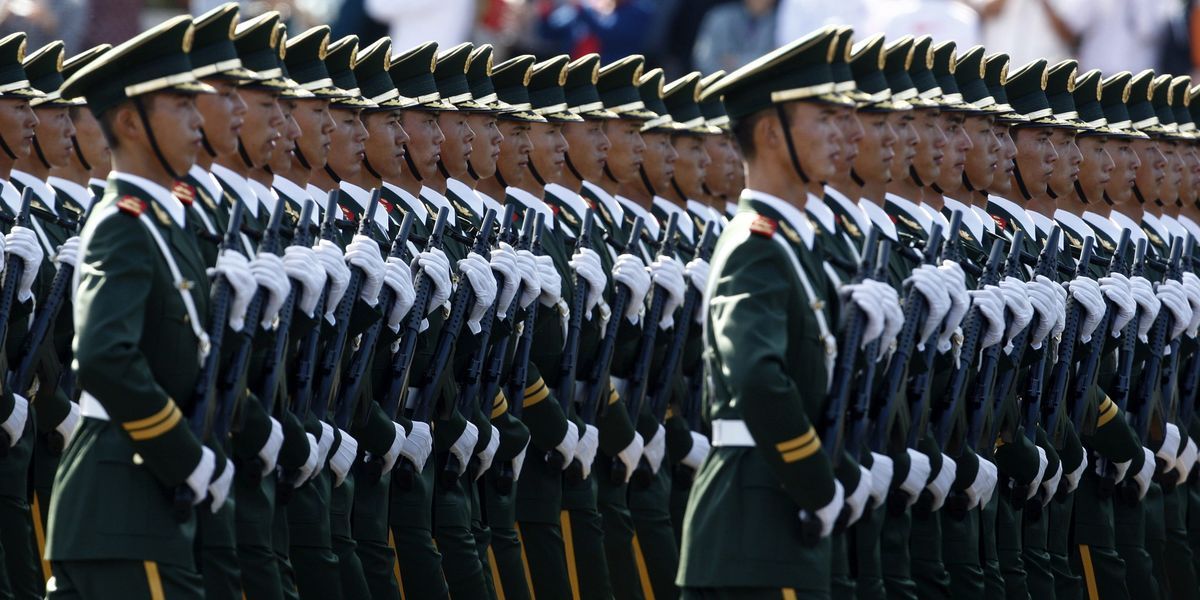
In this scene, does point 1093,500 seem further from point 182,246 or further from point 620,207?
point 182,246

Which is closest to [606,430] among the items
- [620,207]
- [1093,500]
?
[620,207]

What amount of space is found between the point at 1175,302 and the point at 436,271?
3.10 metres

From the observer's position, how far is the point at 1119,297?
928cm

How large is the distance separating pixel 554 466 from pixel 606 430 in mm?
343

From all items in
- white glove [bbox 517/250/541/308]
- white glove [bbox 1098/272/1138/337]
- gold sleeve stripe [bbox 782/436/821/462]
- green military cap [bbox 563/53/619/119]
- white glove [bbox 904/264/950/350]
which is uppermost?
green military cap [bbox 563/53/619/119]

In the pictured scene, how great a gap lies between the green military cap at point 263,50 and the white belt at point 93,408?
1.33m

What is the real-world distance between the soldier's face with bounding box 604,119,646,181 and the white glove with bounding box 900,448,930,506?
312 cm

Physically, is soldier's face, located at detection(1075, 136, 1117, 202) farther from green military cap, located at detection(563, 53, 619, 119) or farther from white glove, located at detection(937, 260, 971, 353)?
white glove, located at detection(937, 260, 971, 353)

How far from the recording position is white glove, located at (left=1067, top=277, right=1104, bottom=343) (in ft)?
29.7

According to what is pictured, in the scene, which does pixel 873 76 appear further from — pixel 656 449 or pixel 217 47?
pixel 656 449

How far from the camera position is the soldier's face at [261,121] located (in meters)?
7.23

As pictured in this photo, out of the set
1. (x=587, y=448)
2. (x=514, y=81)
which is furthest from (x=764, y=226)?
(x=514, y=81)

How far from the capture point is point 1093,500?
948cm

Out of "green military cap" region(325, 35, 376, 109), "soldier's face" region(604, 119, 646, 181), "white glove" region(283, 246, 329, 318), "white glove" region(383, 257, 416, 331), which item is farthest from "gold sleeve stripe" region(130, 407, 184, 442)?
"soldier's face" region(604, 119, 646, 181)
